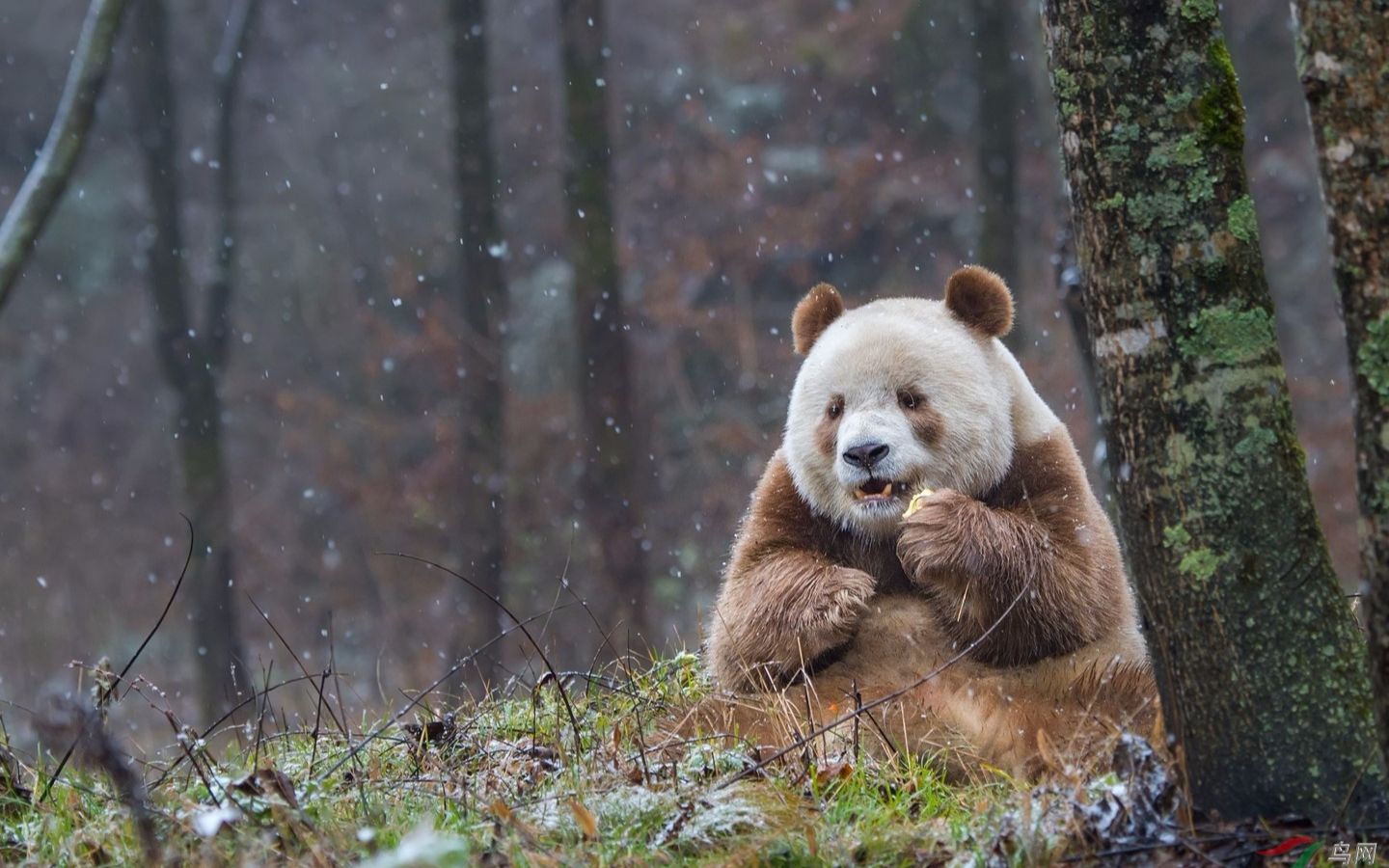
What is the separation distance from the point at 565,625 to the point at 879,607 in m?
11.1

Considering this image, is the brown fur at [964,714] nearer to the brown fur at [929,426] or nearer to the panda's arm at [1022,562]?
the panda's arm at [1022,562]

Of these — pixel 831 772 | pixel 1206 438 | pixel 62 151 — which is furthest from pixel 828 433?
pixel 62 151

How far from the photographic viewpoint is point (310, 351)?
19734 mm

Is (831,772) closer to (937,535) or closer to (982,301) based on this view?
(937,535)

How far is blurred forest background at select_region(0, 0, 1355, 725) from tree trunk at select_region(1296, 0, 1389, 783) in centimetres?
953

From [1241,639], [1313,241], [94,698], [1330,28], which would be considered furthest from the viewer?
[1313,241]

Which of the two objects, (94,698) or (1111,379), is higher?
(1111,379)

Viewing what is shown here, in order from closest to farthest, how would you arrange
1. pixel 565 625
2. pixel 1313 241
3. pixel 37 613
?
1. pixel 565 625
2. pixel 1313 241
3. pixel 37 613

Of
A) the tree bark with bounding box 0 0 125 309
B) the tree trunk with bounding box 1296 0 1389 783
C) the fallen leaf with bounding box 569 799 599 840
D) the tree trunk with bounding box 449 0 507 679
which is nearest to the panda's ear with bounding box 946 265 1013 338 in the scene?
the tree trunk with bounding box 1296 0 1389 783

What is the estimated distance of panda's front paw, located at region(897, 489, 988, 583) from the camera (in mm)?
3904

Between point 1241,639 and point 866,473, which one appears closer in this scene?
point 1241,639

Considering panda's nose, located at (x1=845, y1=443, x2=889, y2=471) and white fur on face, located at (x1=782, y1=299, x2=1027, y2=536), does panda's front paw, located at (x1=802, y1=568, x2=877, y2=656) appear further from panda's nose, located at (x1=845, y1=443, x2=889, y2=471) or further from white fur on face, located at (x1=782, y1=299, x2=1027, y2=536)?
panda's nose, located at (x1=845, y1=443, x2=889, y2=471)

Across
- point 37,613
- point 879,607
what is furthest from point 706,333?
point 879,607

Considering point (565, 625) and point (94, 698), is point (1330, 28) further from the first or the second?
point (565, 625)
